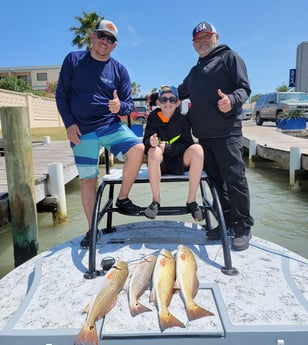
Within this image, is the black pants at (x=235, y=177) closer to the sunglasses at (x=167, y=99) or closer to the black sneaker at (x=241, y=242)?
the black sneaker at (x=241, y=242)

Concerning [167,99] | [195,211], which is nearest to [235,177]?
[195,211]

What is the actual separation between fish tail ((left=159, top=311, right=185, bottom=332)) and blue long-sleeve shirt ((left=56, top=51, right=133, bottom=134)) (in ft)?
5.74

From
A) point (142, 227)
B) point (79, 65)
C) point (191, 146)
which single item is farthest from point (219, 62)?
point (142, 227)

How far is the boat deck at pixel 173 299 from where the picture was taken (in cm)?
186

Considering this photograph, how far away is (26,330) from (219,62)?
2428mm

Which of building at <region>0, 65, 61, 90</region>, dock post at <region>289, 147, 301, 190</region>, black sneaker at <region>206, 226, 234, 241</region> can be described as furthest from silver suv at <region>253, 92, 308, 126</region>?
building at <region>0, 65, 61, 90</region>

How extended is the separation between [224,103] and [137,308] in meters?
1.65

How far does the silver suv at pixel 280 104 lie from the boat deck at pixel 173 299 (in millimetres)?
16025

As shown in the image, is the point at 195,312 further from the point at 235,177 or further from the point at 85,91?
the point at 85,91

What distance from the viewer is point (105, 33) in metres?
2.92

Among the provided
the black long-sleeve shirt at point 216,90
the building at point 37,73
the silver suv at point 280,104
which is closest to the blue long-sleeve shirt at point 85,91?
the black long-sleeve shirt at point 216,90

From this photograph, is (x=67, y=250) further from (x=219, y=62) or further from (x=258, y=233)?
(x=258, y=233)

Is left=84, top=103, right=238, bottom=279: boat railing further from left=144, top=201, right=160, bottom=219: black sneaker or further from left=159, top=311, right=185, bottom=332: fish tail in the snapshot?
left=159, top=311, right=185, bottom=332: fish tail

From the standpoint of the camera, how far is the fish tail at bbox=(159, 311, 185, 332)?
1.90 meters
